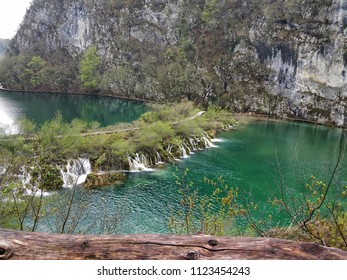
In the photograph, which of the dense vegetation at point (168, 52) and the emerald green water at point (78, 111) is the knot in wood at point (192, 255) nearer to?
the emerald green water at point (78, 111)

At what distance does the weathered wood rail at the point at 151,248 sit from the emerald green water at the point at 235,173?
7765 millimetres

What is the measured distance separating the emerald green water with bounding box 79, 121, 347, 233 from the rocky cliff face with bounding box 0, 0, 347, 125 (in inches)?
771

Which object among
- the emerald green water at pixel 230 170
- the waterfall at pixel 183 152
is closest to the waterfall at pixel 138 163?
the emerald green water at pixel 230 170

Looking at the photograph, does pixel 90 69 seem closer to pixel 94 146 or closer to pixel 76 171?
pixel 94 146

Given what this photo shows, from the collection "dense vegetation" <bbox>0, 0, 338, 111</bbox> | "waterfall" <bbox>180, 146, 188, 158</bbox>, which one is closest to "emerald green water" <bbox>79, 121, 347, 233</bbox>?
"waterfall" <bbox>180, 146, 188, 158</bbox>

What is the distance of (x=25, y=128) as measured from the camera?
1038 inches

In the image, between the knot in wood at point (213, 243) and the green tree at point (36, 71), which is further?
the green tree at point (36, 71)

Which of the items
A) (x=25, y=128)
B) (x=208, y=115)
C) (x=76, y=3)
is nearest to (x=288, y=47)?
(x=208, y=115)

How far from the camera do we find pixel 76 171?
26297 mm

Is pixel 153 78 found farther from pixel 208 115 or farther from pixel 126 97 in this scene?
pixel 208 115

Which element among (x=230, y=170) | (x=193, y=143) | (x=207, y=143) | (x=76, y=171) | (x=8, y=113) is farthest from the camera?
(x=8, y=113)

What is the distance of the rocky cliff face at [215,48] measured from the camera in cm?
6366

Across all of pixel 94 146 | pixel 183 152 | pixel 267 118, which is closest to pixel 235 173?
pixel 183 152

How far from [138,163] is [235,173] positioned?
890cm
